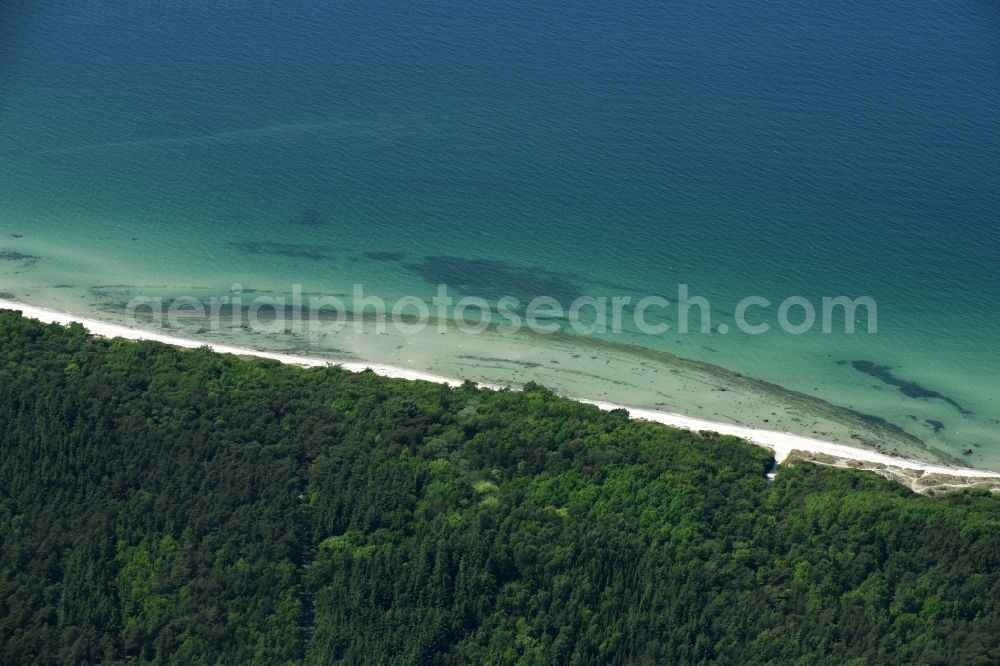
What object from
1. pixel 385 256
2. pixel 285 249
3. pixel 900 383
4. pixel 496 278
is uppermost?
pixel 285 249

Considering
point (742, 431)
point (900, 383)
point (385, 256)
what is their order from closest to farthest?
1. point (742, 431)
2. point (900, 383)
3. point (385, 256)

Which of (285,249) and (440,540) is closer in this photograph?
(440,540)

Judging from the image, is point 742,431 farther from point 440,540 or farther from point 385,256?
point 385,256

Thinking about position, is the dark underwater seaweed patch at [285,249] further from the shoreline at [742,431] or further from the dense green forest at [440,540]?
the dense green forest at [440,540]

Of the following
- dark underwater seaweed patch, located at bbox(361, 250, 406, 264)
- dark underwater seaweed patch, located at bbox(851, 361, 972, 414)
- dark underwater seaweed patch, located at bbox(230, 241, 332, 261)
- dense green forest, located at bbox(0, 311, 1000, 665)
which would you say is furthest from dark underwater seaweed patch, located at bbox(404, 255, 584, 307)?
dense green forest, located at bbox(0, 311, 1000, 665)

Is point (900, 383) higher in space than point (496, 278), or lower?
lower

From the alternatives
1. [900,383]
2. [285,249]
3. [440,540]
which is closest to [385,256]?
[285,249]

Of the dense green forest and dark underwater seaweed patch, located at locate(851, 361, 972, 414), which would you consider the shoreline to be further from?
dark underwater seaweed patch, located at locate(851, 361, 972, 414)
